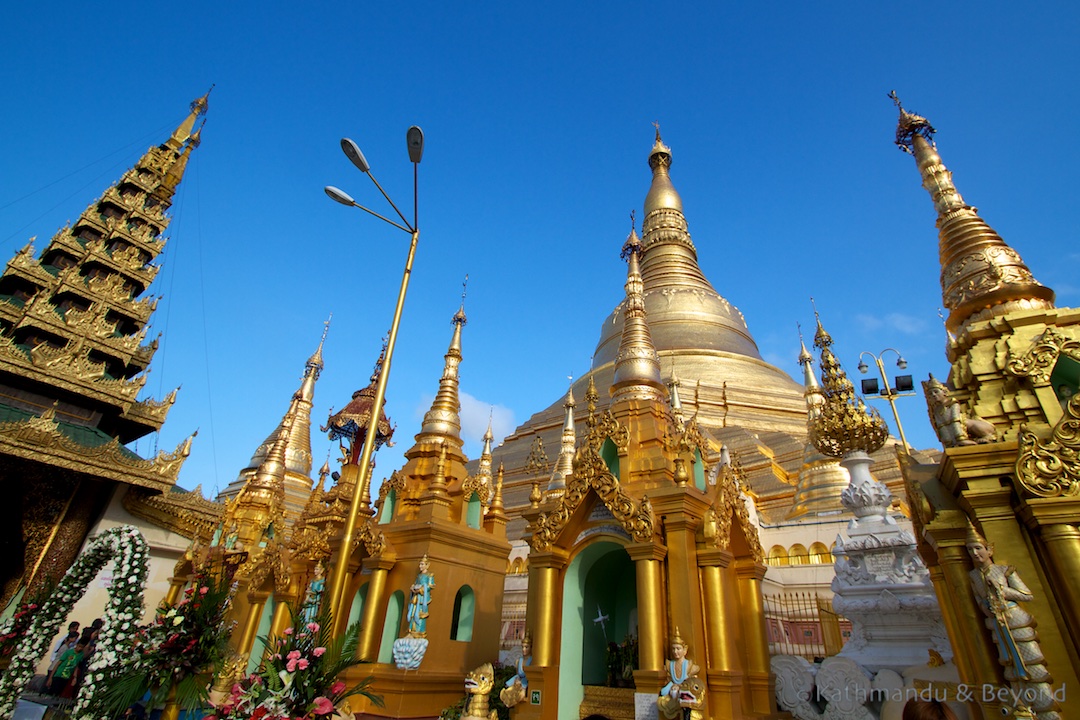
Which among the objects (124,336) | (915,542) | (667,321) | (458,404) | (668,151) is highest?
(668,151)

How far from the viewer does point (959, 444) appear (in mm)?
4859

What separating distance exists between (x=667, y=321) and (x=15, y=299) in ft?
87.8

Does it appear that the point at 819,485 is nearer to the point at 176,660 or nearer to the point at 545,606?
the point at 545,606

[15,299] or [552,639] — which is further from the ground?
[15,299]

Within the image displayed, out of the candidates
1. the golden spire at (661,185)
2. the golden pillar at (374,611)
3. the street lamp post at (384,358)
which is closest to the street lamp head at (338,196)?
the street lamp post at (384,358)

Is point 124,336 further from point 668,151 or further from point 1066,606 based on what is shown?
point 668,151

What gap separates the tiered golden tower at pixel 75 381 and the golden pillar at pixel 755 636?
56.2 feet

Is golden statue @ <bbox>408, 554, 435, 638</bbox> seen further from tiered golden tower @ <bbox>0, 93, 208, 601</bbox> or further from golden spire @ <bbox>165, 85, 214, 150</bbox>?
golden spire @ <bbox>165, 85, 214, 150</bbox>

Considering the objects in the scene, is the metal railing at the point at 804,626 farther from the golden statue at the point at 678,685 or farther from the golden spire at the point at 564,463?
the golden spire at the point at 564,463

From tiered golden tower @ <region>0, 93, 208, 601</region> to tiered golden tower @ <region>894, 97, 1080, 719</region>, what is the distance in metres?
19.2

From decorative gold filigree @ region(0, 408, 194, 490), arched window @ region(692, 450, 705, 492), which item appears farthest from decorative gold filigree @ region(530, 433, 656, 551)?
decorative gold filigree @ region(0, 408, 194, 490)

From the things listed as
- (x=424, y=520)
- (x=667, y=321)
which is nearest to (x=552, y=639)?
(x=424, y=520)

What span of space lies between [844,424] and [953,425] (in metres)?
3.12

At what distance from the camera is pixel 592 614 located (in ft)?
23.9
